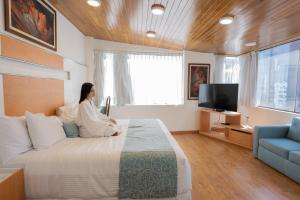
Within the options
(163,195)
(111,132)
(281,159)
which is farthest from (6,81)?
(281,159)

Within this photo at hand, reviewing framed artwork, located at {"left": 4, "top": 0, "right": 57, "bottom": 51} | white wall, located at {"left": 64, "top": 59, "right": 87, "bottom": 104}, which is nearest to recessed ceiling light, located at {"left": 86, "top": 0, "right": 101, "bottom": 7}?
framed artwork, located at {"left": 4, "top": 0, "right": 57, "bottom": 51}

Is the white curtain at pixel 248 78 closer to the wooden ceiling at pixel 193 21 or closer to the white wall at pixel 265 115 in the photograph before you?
the white wall at pixel 265 115

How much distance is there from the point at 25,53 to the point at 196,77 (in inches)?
158

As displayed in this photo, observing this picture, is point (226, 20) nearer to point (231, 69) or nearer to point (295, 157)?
point (295, 157)

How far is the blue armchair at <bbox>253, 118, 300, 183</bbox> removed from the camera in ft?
8.04

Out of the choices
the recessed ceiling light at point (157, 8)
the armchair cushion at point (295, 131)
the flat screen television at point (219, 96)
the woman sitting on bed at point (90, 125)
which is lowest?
the armchair cushion at point (295, 131)

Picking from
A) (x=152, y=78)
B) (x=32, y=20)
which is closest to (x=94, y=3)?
(x=32, y=20)

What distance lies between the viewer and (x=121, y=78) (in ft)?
15.0

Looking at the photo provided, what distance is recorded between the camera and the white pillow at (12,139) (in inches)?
60.6

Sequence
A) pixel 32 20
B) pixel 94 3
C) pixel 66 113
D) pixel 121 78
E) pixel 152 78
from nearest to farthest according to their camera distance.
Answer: pixel 32 20
pixel 94 3
pixel 66 113
pixel 121 78
pixel 152 78

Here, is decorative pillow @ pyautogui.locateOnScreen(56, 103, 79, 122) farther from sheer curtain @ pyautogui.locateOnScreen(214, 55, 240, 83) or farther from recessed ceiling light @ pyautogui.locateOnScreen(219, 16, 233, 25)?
sheer curtain @ pyautogui.locateOnScreen(214, 55, 240, 83)

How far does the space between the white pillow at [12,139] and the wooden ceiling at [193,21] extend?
182 cm

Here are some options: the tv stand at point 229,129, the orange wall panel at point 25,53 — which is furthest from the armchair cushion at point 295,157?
the orange wall panel at point 25,53

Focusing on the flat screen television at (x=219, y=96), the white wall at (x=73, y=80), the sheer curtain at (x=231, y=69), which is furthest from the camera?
the sheer curtain at (x=231, y=69)
